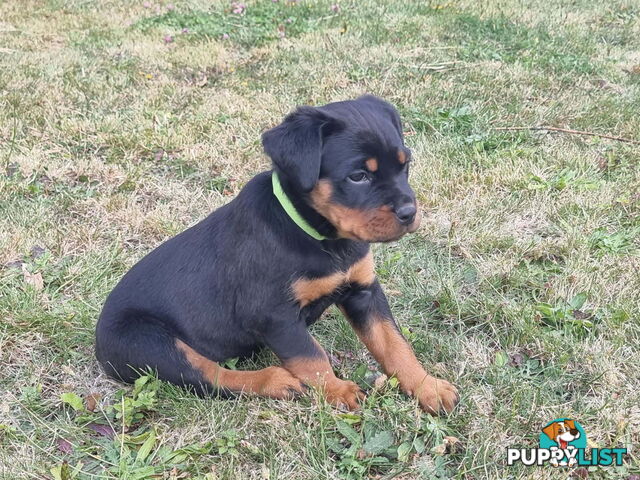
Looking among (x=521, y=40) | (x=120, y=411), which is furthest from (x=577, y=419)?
(x=521, y=40)

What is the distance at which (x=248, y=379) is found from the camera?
2.52 metres

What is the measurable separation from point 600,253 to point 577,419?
139cm

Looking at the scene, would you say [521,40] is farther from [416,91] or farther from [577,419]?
[577,419]

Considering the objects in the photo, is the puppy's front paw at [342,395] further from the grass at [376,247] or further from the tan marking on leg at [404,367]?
the tan marking on leg at [404,367]

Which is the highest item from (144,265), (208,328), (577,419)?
(144,265)

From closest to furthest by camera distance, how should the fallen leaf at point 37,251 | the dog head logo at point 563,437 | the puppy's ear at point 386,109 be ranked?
1. the dog head logo at point 563,437
2. the puppy's ear at point 386,109
3. the fallen leaf at point 37,251

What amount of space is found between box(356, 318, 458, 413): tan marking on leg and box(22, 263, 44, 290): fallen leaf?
6.34 feet

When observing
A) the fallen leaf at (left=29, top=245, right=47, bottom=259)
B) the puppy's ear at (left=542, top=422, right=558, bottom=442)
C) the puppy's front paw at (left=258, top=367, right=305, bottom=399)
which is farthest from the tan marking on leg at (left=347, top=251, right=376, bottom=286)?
the fallen leaf at (left=29, top=245, right=47, bottom=259)

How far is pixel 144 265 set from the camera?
2.72 meters

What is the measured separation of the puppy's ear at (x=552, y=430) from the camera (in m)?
2.23

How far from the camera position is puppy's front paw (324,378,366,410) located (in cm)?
244

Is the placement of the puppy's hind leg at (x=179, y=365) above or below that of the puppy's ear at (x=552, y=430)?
above

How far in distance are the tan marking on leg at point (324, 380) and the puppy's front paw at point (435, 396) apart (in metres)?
0.26

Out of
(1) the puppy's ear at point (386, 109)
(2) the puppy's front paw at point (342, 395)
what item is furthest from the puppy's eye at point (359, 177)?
(2) the puppy's front paw at point (342, 395)
